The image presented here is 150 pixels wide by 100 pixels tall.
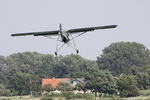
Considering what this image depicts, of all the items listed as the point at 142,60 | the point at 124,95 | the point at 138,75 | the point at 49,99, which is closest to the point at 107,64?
the point at 142,60

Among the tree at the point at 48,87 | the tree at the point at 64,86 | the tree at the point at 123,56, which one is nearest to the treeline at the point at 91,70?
the tree at the point at 123,56

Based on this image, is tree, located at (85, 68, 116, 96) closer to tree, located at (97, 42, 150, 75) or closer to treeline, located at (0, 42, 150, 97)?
treeline, located at (0, 42, 150, 97)

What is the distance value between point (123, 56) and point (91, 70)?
69460 millimetres

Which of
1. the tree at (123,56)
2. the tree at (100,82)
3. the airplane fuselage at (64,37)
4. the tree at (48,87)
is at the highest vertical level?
the tree at (123,56)

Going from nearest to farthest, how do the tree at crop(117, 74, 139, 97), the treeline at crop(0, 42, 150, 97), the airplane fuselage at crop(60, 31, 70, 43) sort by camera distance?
the airplane fuselage at crop(60, 31, 70, 43)
the tree at crop(117, 74, 139, 97)
the treeline at crop(0, 42, 150, 97)

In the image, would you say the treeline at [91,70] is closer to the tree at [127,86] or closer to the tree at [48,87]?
the tree at [127,86]

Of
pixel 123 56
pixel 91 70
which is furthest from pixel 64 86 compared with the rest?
pixel 123 56

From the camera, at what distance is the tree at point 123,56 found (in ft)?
460

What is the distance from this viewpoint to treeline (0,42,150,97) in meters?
75.2

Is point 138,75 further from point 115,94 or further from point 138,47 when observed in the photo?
point 138,47

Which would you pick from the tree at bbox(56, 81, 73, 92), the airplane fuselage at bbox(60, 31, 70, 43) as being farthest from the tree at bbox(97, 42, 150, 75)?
the airplane fuselage at bbox(60, 31, 70, 43)

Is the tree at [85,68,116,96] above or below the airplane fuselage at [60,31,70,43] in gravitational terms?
above

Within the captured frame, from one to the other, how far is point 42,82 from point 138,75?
2615 cm

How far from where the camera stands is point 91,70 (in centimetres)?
7881
